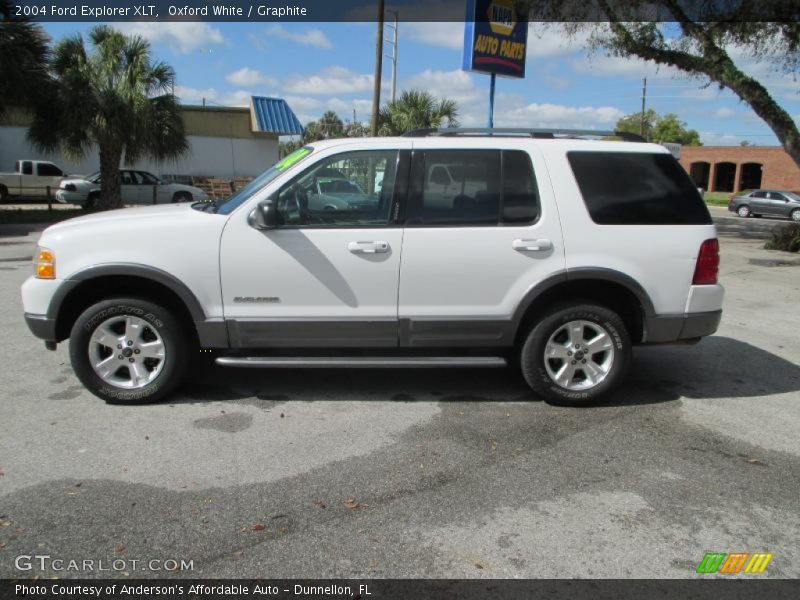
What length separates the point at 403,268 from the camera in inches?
186

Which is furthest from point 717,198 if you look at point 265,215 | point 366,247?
point 265,215

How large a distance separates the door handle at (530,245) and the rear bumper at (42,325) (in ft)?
11.1

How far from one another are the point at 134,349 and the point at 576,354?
130 inches

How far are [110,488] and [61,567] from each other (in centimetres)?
74

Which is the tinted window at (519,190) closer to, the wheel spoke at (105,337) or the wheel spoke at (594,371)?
the wheel spoke at (594,371)

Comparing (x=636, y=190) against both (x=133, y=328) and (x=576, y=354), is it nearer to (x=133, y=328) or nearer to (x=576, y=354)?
(x=576, y=354)

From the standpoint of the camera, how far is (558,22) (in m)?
18.0

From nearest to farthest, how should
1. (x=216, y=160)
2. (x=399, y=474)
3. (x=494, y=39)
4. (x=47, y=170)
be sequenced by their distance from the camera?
(x=399, y=474)
(x=494, y=39)
(x=47, y=170)
(x=216, y=160)

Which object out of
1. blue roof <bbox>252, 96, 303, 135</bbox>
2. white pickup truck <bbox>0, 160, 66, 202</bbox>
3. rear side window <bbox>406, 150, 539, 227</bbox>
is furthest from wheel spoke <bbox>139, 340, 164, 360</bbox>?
blue roof <bbox>252, 96, 303, 135</bbox>

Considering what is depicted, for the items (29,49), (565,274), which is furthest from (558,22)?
(565,274)

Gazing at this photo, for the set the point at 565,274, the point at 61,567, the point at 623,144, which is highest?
the point at 623,144

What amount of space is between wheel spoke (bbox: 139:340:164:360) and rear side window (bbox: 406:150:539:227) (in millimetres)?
2037

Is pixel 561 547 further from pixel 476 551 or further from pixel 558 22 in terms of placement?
pixel 558 22

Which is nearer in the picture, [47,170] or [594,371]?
[594,371]
